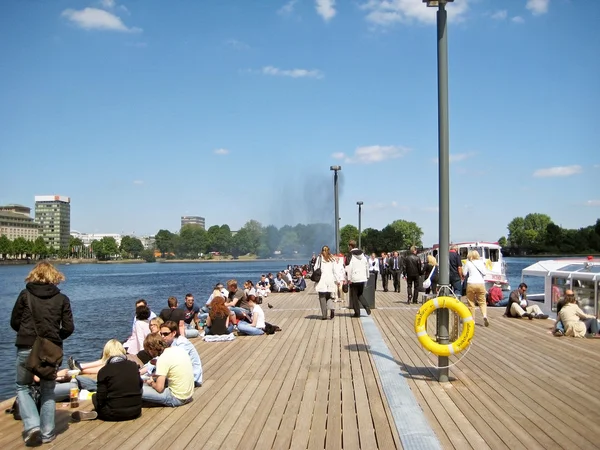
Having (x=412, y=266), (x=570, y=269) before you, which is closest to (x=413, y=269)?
(x=412, y=266)

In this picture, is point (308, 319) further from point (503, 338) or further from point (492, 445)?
point (492, 445)

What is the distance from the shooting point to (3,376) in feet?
50.8

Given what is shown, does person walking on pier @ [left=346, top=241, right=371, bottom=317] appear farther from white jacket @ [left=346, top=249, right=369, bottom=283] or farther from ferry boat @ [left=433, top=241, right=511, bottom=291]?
ferry boat @ [left=433, top=241, right=511, bottom=291]

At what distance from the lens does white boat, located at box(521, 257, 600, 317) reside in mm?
14156

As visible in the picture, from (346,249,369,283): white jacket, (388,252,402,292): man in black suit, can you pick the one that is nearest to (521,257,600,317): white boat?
(346,249,369,283): white jacket

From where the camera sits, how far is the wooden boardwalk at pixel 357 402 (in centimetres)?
570

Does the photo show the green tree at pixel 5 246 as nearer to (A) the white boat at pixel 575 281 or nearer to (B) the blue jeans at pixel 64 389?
(A) the white boat at pixel 575 281

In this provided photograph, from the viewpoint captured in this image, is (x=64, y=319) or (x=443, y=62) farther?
(x=443, y=62)

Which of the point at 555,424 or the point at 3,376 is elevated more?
the point at 555,424

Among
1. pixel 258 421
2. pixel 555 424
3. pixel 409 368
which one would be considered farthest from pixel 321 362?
pixel 555 424

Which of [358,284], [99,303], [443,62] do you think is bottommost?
[99,303]

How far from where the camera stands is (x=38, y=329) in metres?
5.75

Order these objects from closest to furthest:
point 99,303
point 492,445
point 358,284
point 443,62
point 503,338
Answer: point 492,445 → point 443,62 → point 503,338 → point 358,284 → point 99,303

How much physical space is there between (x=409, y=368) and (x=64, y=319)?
16.5 ft
